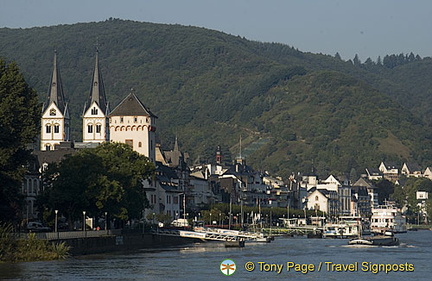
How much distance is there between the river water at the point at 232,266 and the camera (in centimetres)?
8525

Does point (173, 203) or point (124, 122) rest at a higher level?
point (124, 122)

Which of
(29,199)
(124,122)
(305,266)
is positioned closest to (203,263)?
(305,266)

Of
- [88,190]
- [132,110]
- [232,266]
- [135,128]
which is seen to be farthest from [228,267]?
[132,110]

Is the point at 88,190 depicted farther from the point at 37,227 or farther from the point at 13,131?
the point at 13,131

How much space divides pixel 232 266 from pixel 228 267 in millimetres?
1730

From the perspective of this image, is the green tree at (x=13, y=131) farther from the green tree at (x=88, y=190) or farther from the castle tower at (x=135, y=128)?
the castle tower at (x=135, y=128)

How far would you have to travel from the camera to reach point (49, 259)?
327ft

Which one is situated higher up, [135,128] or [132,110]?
[132,110]

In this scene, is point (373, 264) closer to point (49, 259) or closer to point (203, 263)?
point (203, 263)

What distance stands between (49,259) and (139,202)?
119ft

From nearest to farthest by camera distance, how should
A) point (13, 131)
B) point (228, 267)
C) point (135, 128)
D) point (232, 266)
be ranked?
1. point (228, 267)
2. point (232, 266)
3. point (13, 131)
4. point (135, 128)

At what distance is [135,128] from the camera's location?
601 feet

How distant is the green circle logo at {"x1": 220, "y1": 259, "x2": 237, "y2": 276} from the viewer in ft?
292

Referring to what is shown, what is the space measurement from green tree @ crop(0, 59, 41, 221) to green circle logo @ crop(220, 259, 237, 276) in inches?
777
